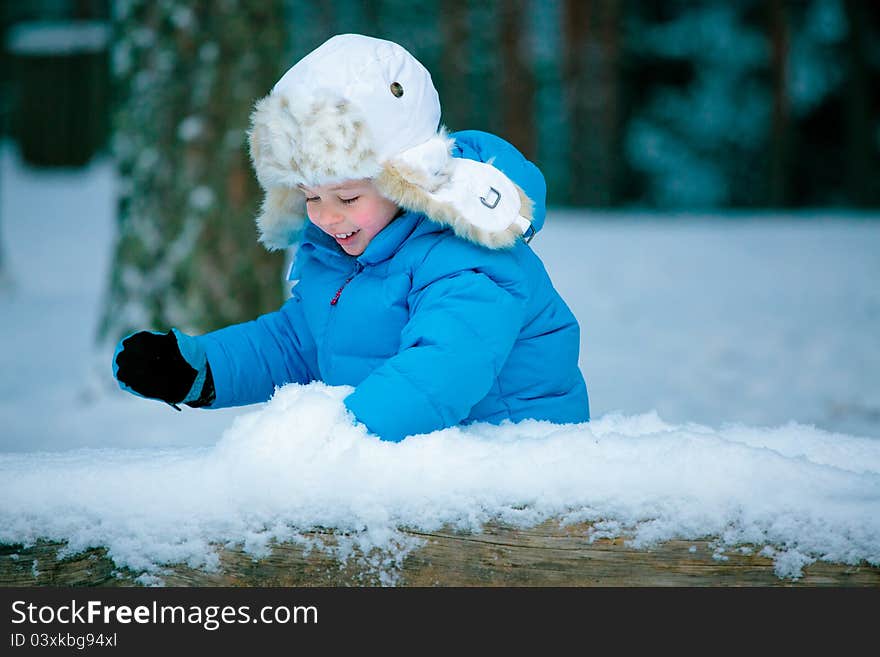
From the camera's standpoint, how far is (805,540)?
65.0 inches

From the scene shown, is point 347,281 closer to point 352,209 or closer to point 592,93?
point 352,209

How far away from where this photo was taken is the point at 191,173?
479 centimetres

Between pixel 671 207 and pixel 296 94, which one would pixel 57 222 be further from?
pixel 671 207

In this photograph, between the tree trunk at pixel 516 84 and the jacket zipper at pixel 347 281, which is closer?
the jacket zipper at pixel 347 281

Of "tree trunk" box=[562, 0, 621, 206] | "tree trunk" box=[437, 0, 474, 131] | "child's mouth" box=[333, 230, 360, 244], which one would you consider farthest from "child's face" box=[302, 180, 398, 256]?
"tree trunk" box=[562, 0, 621, 206]

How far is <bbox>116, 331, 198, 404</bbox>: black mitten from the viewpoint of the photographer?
7.07 feet

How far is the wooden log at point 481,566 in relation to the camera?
1.67 m

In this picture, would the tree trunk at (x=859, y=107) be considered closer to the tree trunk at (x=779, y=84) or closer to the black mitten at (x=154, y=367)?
the tree trunk at (x=779, y=84)

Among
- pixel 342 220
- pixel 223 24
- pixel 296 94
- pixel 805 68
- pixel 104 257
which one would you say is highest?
pixel 805 68

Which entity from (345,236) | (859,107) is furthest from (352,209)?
(859,107)

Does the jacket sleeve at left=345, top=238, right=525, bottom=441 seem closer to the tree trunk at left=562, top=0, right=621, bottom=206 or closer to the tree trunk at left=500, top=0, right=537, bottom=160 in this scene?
the tree trunk at left=500, top=0, right=537, bottom=160

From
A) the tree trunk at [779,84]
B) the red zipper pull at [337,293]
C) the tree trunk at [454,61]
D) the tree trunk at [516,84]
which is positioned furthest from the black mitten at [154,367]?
the tree trunk at [779,84]
